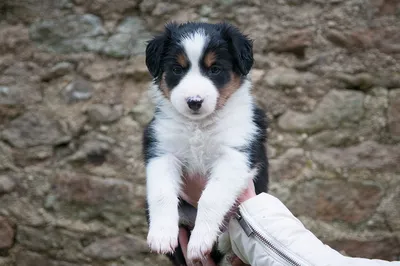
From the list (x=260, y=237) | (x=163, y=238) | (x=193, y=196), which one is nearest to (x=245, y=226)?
(x=260, y=237)

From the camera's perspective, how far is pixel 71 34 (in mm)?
3838

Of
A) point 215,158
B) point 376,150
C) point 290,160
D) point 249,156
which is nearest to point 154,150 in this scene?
point 215,158

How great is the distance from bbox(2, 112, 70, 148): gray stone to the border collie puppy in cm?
148

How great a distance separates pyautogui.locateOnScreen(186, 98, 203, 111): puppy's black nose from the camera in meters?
2.18

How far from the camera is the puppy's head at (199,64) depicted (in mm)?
2232

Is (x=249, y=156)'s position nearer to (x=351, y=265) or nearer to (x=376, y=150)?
(x=351, y=265)

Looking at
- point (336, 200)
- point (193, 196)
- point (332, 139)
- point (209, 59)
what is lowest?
point (336, 200)

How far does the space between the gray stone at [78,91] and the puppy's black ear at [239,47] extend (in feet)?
5.58

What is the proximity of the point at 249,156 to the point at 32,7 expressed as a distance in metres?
2.38

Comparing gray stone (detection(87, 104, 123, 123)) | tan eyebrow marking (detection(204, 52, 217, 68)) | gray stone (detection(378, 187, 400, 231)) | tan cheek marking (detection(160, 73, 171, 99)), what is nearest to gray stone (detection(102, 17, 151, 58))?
gray stone (detection(87, 104, 123, 123))

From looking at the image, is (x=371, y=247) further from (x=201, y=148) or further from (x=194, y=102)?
(x=194, y=102)

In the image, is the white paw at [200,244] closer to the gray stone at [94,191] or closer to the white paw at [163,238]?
the white paw at [163,238]

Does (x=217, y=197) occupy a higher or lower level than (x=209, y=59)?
lower

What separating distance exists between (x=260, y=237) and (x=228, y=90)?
0.79m
